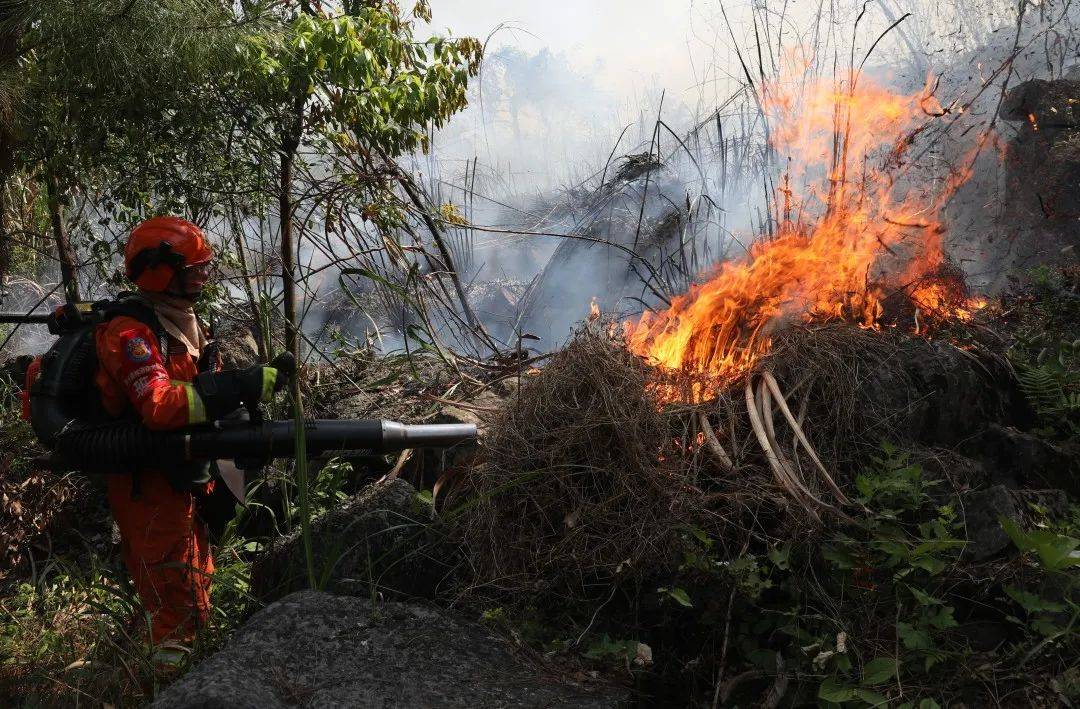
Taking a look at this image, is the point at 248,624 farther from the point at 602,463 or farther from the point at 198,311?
the point at 198,311

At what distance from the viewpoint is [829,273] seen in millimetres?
3990

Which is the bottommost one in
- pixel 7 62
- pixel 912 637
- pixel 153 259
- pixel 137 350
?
pixel 912 637

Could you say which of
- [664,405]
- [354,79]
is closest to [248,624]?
[664,405]

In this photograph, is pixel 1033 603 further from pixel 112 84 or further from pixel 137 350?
pixel 112 84

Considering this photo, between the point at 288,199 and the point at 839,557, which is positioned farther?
the point at 288,199

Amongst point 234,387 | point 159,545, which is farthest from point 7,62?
point 159,545

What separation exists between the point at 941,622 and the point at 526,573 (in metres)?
1.31

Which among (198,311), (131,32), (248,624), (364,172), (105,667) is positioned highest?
(131,32)

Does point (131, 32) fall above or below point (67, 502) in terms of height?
above

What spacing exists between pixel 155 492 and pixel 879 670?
290 cm

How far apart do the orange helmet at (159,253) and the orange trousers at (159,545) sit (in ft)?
2.76

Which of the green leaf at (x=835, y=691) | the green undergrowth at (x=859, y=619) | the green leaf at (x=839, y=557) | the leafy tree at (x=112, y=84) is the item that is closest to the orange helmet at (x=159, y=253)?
the leafy tree at (x=112, y=84)

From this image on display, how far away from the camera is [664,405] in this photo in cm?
331

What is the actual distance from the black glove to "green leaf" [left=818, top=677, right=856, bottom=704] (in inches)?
87.4
